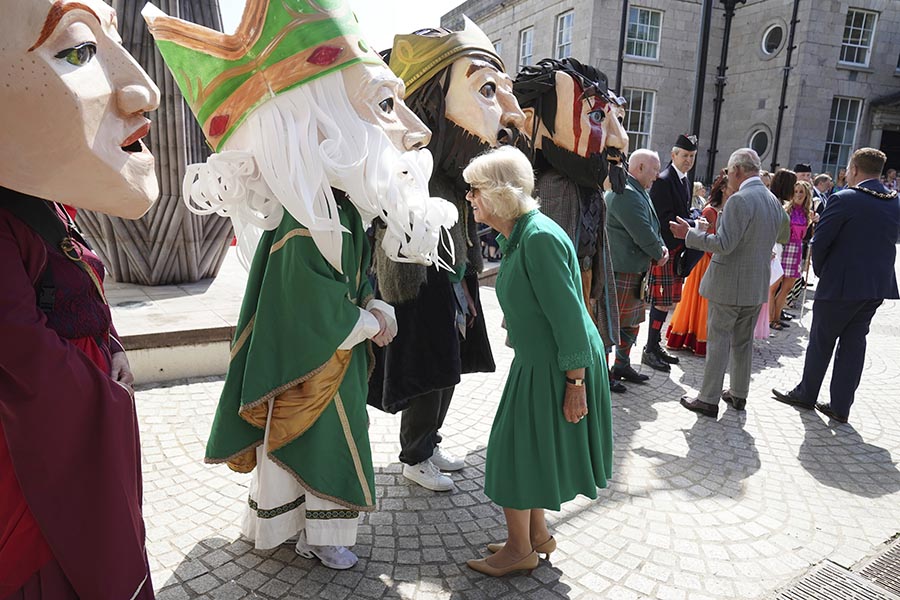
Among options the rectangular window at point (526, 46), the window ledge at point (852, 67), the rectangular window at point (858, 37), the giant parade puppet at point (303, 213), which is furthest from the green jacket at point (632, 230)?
the rectangular window at point (858, 37)

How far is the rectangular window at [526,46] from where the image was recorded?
20547 mm

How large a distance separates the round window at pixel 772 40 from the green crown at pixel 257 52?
21.4m

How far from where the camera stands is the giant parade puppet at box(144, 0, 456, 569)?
6.75 feet

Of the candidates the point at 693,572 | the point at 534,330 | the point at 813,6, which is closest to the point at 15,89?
the point at 534,330

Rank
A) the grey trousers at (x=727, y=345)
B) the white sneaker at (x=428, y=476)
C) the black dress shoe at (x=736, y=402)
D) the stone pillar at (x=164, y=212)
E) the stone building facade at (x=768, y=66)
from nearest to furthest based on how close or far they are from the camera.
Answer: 1. the white sneaker at (x=428, y=476)
2. the grey trousers at (x=727, y=345)
3. the black dress shoe at (x=736, y=402)
4. the stone pillar at (x=164, y=212)
5. the stone building facade at (x=768, y=66)

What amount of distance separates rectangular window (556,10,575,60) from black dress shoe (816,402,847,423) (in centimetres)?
1662

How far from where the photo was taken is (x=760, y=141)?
1962cm

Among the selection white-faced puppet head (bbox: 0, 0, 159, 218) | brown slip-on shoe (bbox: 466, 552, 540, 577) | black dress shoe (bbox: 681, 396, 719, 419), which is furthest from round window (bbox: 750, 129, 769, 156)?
white-faced puppet head (bbox: 0, 0, 159, 218)

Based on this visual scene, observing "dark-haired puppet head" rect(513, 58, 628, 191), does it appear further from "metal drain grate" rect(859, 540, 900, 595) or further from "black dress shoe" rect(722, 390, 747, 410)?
"metal drain grate" rect(859, 540, 900, 595)

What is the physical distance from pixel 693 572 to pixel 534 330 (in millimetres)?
1321

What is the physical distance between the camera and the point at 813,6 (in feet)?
57.4

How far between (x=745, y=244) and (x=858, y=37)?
19.8 meters

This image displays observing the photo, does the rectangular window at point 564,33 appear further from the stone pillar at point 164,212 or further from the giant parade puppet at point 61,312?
the giant parade puppet at point 61,312

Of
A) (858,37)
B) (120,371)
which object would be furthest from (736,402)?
(858,37)
